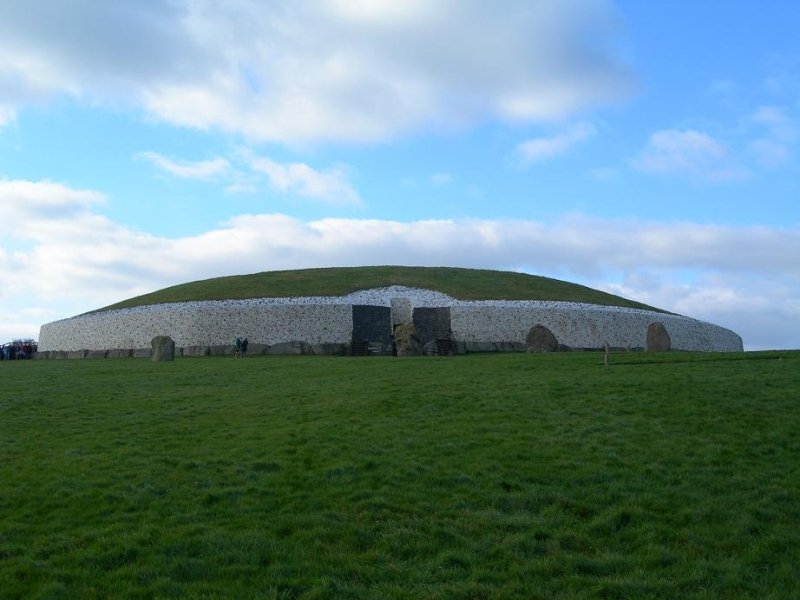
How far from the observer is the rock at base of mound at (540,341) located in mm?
32281

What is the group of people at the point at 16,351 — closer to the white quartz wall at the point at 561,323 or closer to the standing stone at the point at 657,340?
the white quartz wall at the point at 561,323

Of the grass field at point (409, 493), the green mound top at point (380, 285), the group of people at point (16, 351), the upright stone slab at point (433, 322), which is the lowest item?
the grass field at point (409, 493)

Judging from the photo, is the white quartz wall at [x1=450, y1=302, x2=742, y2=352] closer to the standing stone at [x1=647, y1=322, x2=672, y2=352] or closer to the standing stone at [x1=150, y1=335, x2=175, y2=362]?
the standing stone at [x1=647, y1=322, x2=672, y2=352]

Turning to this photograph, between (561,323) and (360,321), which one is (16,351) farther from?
(561,323)

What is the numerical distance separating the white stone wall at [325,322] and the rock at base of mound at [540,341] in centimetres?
564

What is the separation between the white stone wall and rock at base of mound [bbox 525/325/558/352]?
18.5 ft

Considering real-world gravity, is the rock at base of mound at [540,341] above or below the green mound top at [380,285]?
below

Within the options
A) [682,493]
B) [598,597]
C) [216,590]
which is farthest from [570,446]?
[216,590]

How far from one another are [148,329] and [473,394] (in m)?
26.7

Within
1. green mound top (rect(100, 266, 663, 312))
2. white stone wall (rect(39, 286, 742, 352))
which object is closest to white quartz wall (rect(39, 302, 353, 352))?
white stone wall (rect(39, 286, 742, 352))

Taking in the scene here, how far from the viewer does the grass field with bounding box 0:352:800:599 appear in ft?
24.6

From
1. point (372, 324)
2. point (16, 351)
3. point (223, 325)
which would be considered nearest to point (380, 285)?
point (372, 324)

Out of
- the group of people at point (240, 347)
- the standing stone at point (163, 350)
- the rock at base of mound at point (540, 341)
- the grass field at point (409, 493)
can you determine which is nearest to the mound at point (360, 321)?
the group of people at point (240, 347)

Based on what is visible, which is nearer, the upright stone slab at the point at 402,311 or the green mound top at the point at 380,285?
the upright stone slab at the point at 402,311
